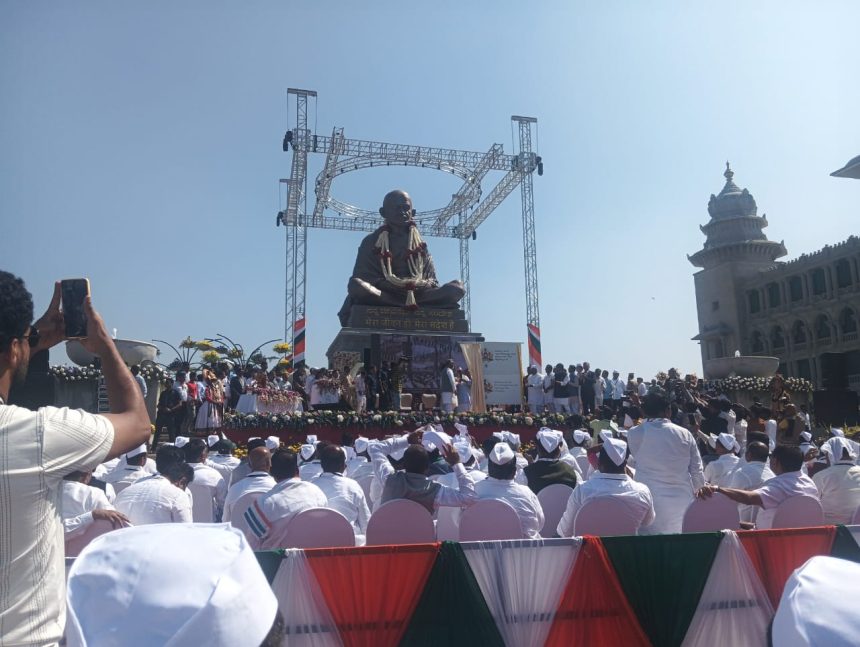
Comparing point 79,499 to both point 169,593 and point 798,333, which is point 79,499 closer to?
point 169,593

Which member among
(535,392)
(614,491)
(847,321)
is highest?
(847,321)

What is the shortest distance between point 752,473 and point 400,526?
397cm

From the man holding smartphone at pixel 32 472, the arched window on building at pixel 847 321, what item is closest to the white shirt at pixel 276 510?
the man holding smartphone at pixel 32 472

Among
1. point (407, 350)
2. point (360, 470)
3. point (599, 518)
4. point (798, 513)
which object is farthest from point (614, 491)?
point (407, 350)

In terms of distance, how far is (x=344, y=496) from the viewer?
6203 millimetres

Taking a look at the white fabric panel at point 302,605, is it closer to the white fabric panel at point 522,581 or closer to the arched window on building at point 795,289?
the white fabric panel at point 522,581

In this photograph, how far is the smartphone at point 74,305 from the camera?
237 cm

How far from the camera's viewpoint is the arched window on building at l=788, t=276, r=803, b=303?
50378 mm

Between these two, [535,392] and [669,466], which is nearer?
[669,466]

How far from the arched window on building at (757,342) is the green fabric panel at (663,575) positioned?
5329cm

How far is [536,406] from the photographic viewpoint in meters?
20.7

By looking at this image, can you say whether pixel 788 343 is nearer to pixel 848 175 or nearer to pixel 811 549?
pixel 848 175

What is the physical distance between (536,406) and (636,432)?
46.0ft

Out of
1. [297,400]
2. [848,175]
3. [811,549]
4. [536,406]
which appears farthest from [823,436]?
[848,175]
